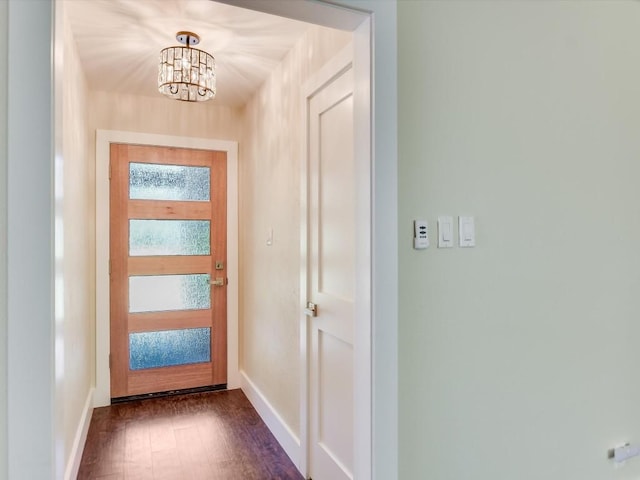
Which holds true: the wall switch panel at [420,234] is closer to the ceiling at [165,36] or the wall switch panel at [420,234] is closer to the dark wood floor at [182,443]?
the ceiling at [165,36]

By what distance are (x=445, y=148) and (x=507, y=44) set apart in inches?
20.8

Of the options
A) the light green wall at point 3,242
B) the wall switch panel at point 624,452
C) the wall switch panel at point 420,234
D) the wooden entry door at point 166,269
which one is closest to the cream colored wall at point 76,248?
the wooden entry door at point 166,269

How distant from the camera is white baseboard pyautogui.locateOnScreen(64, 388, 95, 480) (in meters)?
2.09

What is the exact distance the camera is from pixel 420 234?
145cm

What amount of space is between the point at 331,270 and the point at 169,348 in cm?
210

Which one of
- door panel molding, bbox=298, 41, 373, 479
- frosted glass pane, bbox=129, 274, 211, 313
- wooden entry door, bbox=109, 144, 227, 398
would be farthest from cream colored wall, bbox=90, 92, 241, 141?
door panel molding, bbox=298, 41, 373, 479

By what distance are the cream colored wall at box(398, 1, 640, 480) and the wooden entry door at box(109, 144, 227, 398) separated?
2430 mm

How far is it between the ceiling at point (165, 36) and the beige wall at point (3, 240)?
1159 mm

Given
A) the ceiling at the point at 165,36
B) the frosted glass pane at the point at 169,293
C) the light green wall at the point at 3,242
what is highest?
the ceiling at the point at 165,36

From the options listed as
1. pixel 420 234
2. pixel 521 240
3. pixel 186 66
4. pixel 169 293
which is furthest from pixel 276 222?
pixel 521 240

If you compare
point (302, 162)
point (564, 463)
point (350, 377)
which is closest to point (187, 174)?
point (302, 162)

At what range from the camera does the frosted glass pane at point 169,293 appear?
3342mm

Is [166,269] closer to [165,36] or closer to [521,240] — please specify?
[165,36]

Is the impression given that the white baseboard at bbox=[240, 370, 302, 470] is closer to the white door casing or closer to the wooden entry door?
the white door casing
